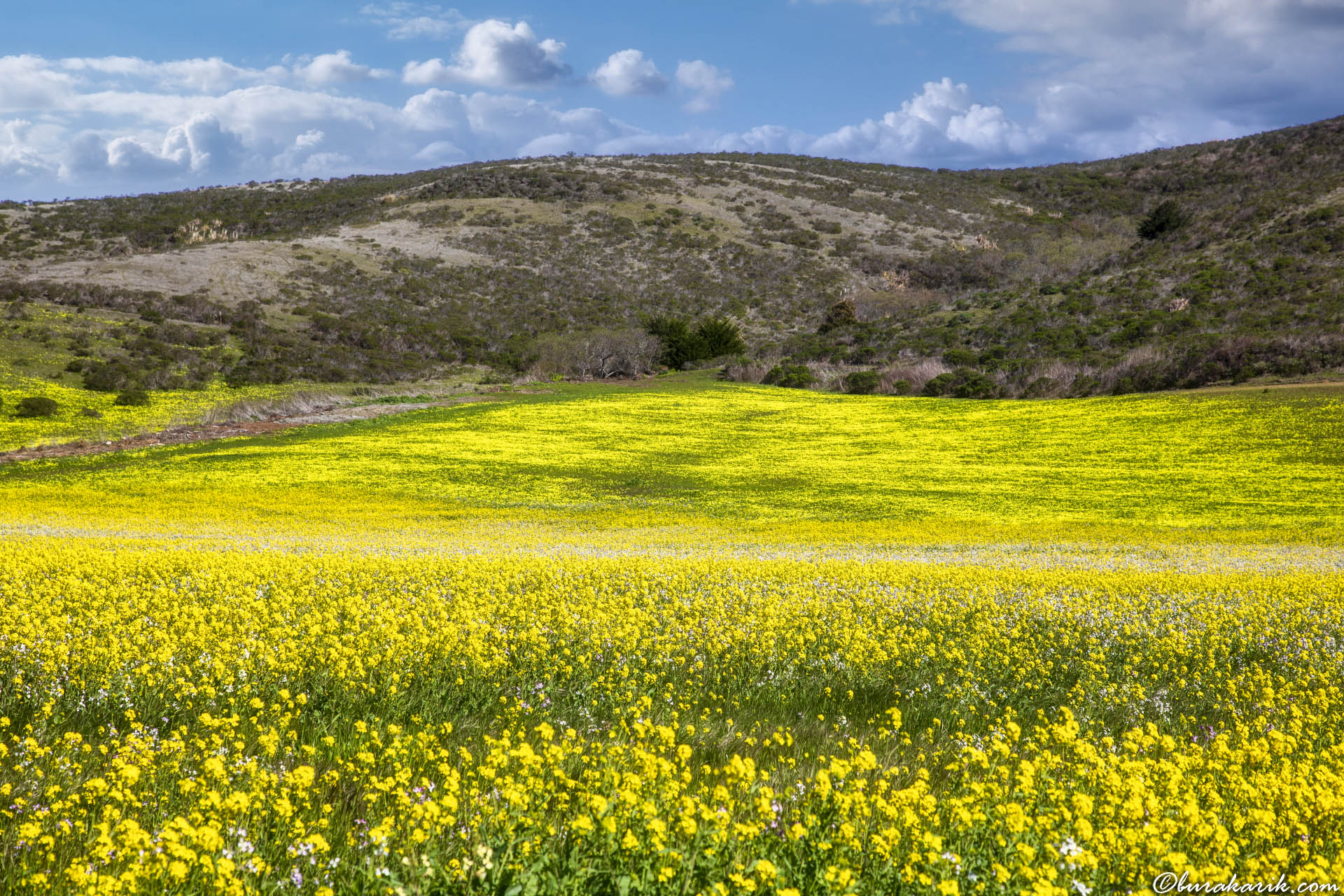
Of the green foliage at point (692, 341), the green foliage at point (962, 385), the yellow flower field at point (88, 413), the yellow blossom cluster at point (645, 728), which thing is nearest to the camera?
the yellow blossom cluster at point (645, 728)

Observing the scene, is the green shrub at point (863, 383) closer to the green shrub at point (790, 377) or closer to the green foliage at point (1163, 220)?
the green shrub at point (790, 377)

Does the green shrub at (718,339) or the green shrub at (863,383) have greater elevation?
the green shrub at (718,339)

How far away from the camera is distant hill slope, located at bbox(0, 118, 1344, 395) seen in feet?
138

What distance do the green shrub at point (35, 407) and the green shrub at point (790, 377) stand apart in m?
37.3

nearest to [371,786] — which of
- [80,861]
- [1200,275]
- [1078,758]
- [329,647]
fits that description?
[80,861]

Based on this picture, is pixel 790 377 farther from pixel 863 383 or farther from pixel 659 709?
pixel 659 709

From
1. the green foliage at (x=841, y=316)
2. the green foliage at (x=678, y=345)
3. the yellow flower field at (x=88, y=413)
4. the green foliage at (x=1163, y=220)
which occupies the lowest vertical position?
the yellow flower field at (x=88, y=413)

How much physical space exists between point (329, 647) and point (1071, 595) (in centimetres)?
959

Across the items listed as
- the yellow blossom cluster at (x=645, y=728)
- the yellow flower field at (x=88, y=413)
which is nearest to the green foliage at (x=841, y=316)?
the yellow flower field at (x=88, y=413)

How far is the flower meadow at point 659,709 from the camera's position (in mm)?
3412

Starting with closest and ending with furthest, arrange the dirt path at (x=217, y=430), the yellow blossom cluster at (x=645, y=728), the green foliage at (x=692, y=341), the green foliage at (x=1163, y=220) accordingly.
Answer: the yellow blossom cluster at (x=645, y=728)
the dirt path at (x=217, y=430)
the green foliage at (x=692, y=341)
the green foliage at (x=1163, y=220)

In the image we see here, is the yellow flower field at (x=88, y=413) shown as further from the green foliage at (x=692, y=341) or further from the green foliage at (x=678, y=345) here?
the green foliage at (x=692, y=341)

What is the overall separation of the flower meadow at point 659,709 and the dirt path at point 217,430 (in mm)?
12108

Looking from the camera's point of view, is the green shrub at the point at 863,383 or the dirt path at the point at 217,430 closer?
the dirt path at the point at 217,430
